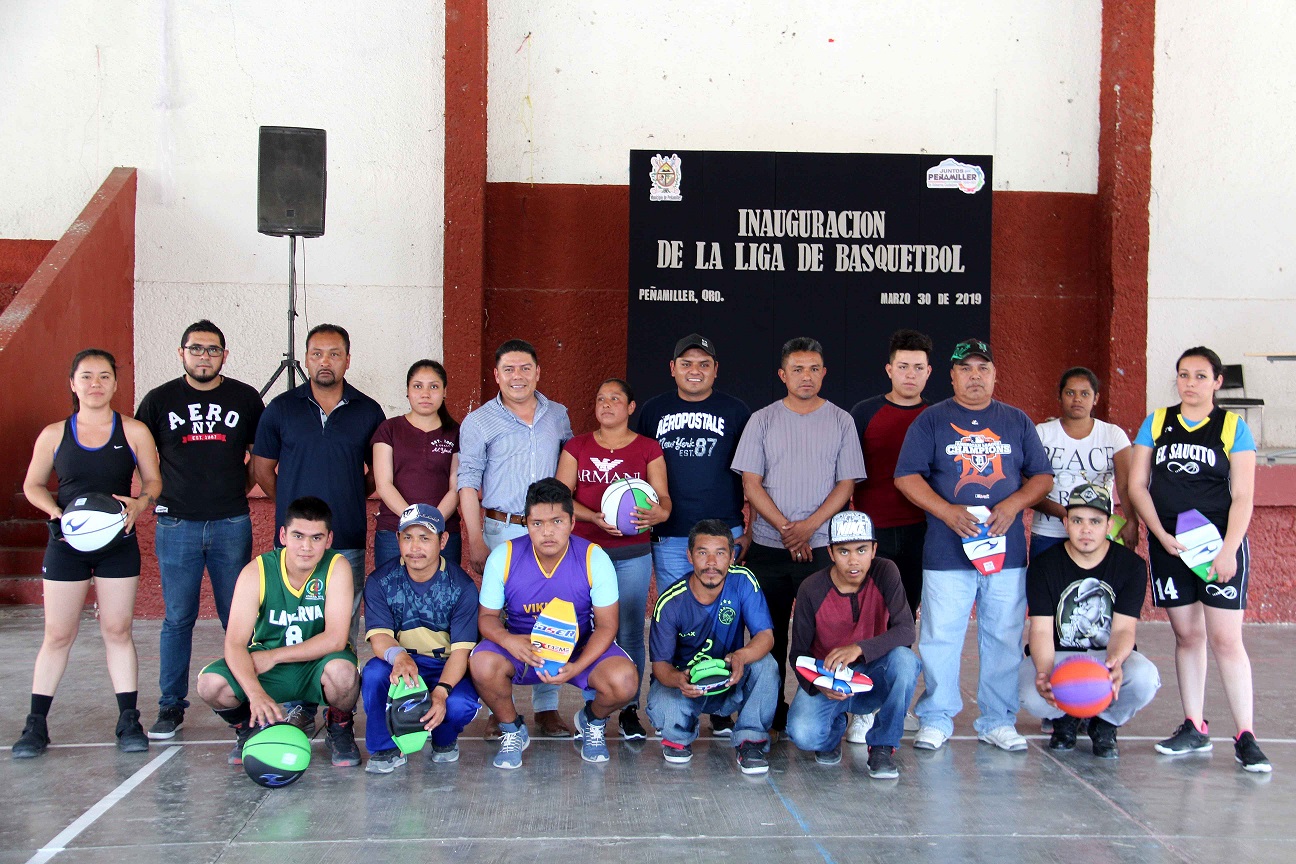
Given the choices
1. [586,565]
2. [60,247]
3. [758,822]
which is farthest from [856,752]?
[60,247]

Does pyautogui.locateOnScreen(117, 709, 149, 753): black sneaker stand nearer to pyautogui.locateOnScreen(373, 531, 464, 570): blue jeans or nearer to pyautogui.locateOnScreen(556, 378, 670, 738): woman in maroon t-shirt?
pyautogui.locateOnScreen(373, 531, 464, 570): blue jeans

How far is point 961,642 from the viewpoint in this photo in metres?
4.98

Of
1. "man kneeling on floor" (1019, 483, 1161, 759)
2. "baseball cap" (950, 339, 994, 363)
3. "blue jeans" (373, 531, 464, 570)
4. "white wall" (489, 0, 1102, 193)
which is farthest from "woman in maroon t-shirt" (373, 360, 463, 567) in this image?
"white wall" (489, 0, 1102, 193)

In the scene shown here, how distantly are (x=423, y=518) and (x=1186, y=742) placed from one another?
3.44m

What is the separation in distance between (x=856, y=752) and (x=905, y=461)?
130cm

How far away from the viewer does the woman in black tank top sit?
15.5 ft

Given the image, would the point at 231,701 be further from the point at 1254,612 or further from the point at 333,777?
the point at 1254,612

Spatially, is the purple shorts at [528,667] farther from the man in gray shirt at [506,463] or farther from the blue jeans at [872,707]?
the blue jeans at [872,707]

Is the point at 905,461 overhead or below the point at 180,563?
overhead

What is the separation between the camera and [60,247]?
8.74 m

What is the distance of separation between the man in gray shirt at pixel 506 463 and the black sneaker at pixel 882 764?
1.43 m

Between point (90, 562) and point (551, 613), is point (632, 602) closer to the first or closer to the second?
point (551, 613)

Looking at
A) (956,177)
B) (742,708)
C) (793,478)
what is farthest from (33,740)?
(956,177)

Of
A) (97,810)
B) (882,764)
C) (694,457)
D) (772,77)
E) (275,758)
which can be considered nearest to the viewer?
(97,810)
